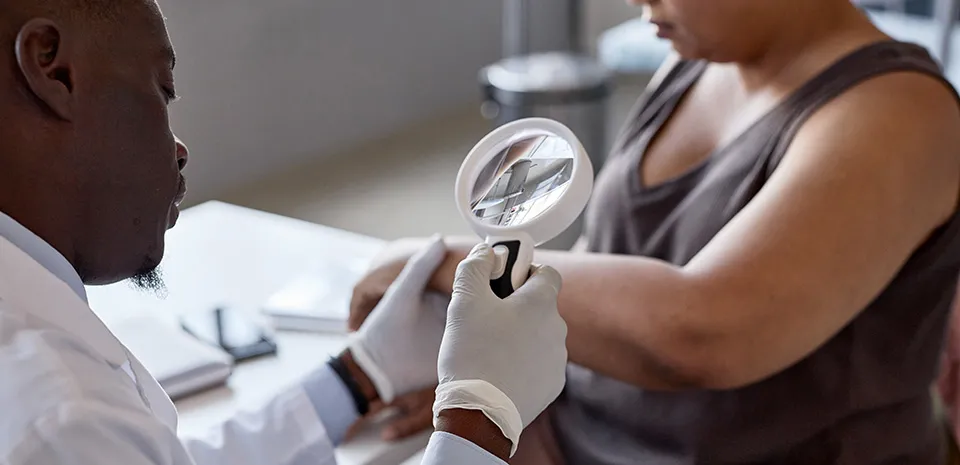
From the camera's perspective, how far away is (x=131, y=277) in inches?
33.5

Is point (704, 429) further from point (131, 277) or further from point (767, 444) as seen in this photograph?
point (131, 277)

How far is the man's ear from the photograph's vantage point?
70 cm

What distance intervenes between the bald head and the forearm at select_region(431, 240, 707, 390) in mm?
409

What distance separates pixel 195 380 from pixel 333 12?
9.06 feet

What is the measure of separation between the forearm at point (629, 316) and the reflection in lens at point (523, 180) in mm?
178

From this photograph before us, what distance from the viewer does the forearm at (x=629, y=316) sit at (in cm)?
104

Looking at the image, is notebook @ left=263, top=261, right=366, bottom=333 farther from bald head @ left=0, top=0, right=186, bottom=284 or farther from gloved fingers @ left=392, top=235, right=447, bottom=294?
bald head @ left=0, top=0, right=186, bottom=284

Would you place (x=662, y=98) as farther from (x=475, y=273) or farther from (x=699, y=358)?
(x=475, y=273)

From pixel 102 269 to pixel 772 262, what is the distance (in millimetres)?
622

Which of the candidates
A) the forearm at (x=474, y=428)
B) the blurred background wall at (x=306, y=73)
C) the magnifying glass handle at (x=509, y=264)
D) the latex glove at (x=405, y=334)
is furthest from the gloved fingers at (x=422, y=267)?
the blurred background wall at (x=306, y=73)

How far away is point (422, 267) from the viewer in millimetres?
1146

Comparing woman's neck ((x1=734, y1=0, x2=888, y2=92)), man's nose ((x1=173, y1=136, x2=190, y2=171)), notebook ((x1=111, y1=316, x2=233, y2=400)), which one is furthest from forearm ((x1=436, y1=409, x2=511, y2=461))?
woman's neck ((x1=734, y1=0, x2=888, y2=92))

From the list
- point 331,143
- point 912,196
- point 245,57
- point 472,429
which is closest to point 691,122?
point 912,196

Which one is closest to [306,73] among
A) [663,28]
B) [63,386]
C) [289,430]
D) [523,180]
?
[663,28]
